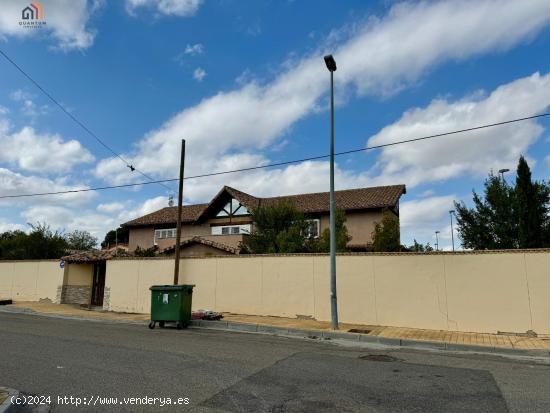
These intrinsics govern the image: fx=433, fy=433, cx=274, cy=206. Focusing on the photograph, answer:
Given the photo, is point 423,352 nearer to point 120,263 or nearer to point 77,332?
point 77,332

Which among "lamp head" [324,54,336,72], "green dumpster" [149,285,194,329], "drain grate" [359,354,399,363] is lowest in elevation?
"drain grate" [359,354,399,363]

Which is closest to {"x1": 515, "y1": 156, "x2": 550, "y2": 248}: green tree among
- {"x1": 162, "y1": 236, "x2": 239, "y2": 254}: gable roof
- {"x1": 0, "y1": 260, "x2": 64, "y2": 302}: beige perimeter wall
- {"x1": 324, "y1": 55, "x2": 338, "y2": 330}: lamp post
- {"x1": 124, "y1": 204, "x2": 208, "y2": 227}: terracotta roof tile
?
{"x1": 324, "y1": 55, "x2": 338, "y2": 330}: lamp post

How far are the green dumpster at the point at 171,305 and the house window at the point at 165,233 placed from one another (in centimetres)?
2043

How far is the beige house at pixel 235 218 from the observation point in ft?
87.2

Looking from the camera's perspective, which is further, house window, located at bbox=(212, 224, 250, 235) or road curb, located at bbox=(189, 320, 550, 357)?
house window, located at bbox=(212, 224, 250, 235)

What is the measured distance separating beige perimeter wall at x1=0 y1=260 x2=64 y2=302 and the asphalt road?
1280 cm

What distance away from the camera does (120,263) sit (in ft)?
63.2

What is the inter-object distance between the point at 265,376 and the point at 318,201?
23.7 metres

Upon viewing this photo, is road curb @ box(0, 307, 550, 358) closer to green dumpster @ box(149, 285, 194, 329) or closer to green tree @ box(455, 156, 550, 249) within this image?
green dumpster @ box(149, 285, 194, 329)

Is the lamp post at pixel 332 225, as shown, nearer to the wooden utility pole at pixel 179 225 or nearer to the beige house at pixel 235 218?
the wooden utility pole at pixel 179 225

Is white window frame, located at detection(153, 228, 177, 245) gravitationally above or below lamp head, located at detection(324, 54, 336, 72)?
below

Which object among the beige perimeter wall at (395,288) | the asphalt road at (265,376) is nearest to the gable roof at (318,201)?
the beige perimeter wall at (395,288)

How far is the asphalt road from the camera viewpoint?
5547mm

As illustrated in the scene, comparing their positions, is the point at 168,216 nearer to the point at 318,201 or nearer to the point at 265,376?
the point at 318,201
